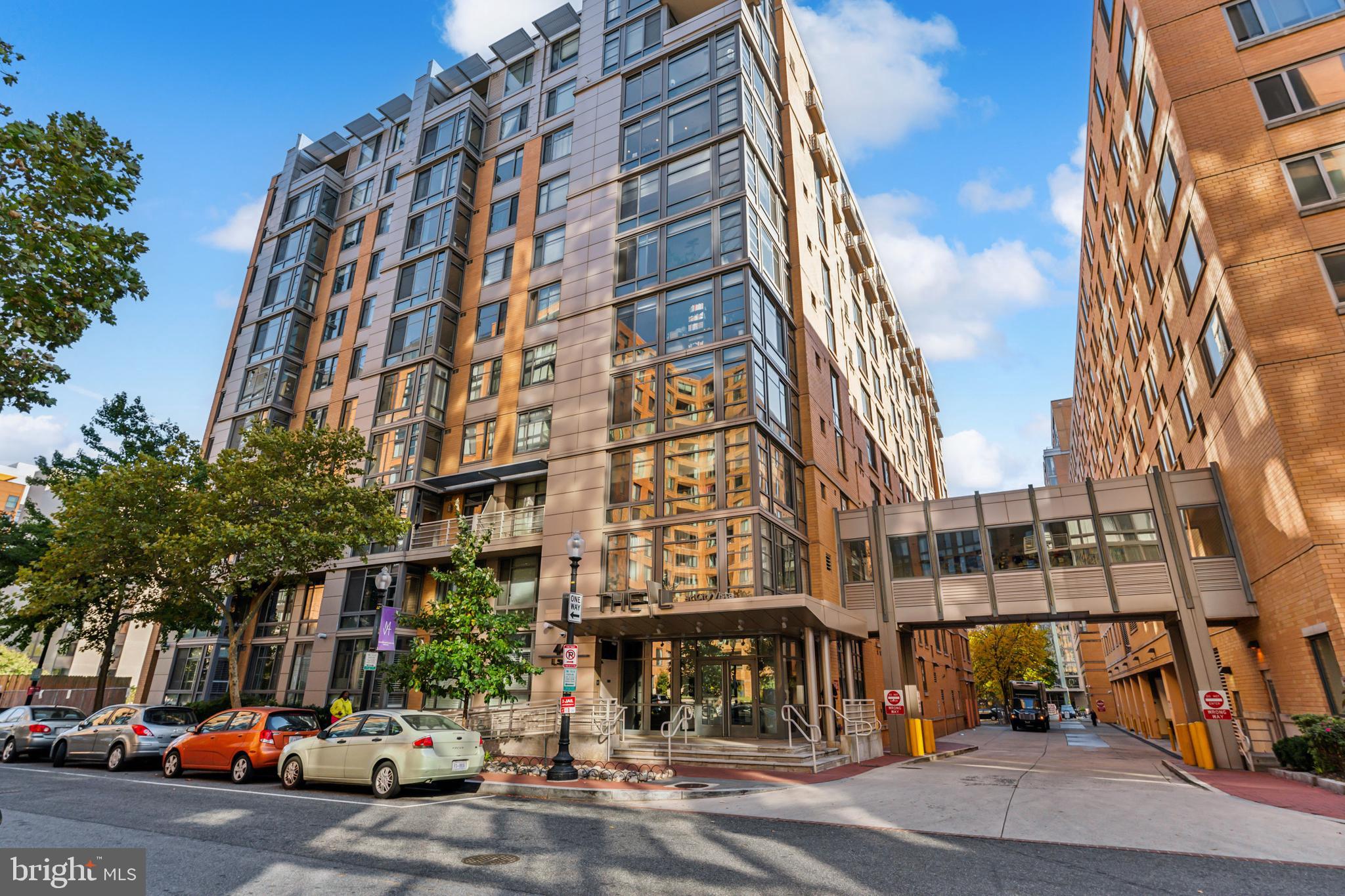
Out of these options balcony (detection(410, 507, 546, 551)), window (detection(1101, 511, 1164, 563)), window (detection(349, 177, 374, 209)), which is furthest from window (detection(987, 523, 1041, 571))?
window (detection(349, 177, 374, 209))

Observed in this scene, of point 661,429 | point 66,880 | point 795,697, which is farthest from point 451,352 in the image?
point 66,880

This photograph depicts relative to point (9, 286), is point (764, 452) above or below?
above

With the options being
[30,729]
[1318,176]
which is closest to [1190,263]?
[1318,176]

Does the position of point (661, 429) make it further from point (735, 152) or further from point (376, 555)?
point (376, 555)

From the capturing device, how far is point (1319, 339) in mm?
15703

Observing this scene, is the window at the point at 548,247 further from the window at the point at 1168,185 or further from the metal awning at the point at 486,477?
the window at the point at 1168,185

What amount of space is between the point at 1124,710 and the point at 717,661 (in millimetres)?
51837

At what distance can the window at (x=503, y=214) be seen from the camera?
33.0 m

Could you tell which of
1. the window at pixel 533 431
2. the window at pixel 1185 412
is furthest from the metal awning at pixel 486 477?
the window at pixel 1185 412

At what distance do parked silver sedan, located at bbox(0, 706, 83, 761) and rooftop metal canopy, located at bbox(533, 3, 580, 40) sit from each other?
35.4m

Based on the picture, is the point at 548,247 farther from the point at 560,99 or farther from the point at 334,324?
the point at 334,324

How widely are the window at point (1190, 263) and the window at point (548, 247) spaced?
22765mm

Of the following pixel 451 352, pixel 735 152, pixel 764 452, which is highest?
pixel 735 152

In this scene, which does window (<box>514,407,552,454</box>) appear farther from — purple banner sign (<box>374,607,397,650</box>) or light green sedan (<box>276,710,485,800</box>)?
light green sedan (<box>276,710,485,800</box>)
